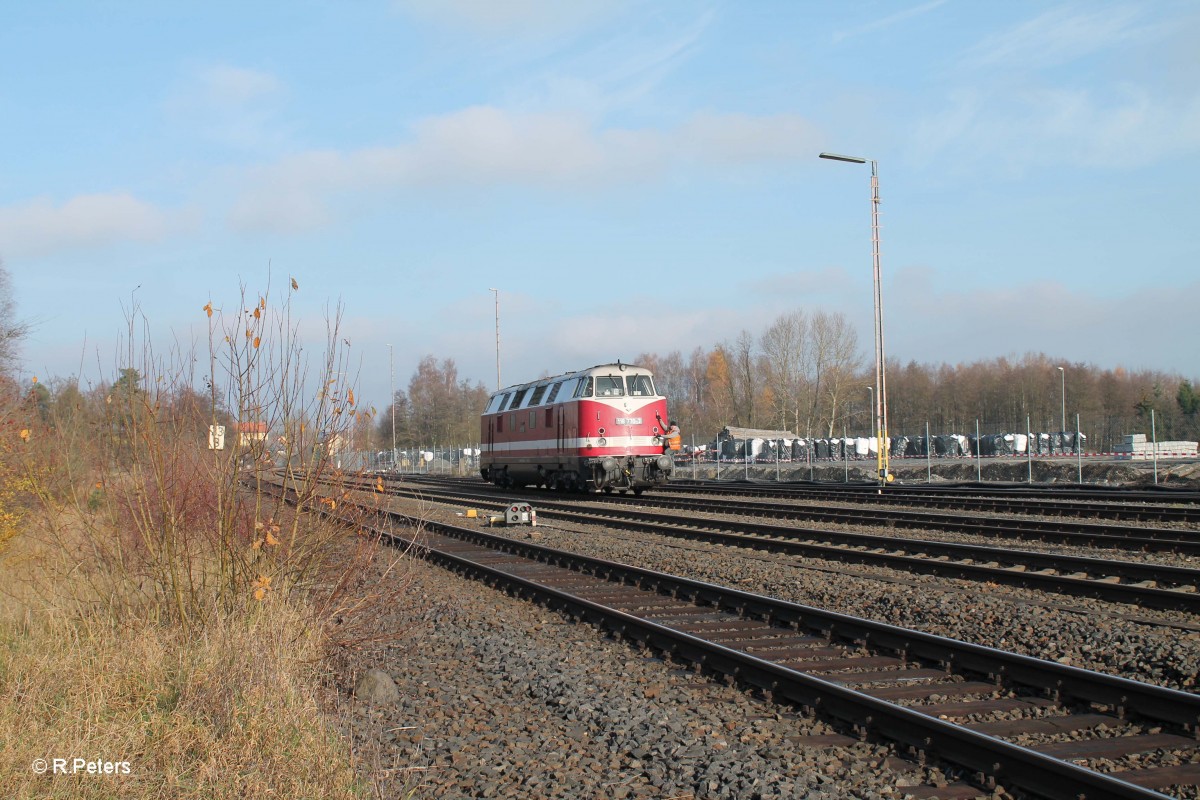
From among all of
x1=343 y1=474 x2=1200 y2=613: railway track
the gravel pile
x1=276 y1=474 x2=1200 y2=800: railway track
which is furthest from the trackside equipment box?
the gravel pile

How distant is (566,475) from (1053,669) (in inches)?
860

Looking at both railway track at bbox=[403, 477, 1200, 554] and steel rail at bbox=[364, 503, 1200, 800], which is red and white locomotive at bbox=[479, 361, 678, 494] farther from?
steel rail at bbox=[364, 503, 1200, 800]

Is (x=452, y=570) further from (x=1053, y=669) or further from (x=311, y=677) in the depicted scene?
(x=1053, y=669)

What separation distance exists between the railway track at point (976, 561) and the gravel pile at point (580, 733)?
6.23 feet

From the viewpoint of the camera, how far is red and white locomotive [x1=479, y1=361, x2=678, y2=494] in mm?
25969

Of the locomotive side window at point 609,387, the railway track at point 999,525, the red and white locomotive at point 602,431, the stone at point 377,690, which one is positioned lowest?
the stone at point 377,690

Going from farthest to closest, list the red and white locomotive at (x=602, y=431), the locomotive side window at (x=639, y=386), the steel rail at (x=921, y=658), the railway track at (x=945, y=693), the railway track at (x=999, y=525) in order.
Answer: the locomotive side window at (x=639, y=386), the red and white locomotive at (x=602, y=431), the railway track at (x=999, y=525), the railway track at (x=945, y=693), the steel rail at (x=921, y=658)

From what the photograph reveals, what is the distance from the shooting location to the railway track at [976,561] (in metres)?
9.89

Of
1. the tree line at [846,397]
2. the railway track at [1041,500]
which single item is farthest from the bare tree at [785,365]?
the railway track at [1041,500]

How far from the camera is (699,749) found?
18.0ft

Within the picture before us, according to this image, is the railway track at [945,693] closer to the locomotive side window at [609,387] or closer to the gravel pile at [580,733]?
the gravel pile at [580,733]

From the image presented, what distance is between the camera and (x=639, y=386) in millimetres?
27438

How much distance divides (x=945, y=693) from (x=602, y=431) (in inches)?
773

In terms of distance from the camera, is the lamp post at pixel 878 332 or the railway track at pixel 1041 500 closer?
the railway track at pixel 1041 500
